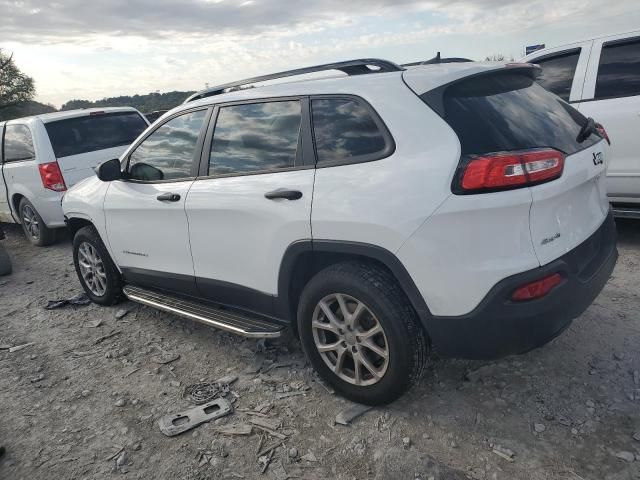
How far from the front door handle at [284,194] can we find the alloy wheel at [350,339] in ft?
1.90

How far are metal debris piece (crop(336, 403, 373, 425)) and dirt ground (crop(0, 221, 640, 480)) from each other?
0.12ft

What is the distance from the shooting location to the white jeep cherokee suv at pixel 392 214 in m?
2.40

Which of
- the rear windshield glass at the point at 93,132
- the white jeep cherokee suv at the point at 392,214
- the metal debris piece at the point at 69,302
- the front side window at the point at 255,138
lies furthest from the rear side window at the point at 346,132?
the rear windshield glass at the point at 93,132

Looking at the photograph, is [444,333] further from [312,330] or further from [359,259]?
[312,330]

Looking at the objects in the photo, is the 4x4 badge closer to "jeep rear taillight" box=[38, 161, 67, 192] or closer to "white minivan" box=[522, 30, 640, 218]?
"white minivan" box=[522, 30, 640, 218]

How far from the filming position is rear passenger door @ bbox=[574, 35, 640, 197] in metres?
4.93

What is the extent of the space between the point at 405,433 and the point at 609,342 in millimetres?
1583

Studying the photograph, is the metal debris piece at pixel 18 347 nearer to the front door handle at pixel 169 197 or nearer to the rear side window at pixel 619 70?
the front door handle at pixel 169 197

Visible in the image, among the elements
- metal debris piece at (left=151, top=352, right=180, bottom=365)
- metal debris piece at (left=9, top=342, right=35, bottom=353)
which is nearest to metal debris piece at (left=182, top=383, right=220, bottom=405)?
metal debris piece at (left=151, top=352, right=180, bottom=365)

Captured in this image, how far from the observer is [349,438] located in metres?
2.77

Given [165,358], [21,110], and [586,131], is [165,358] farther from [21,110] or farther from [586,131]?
[21,110]

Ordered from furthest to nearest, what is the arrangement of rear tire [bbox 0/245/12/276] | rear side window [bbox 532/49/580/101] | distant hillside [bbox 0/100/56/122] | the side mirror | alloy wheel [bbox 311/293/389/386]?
1. distant hillside [bbox 0/100/56/122]
2. rear tire [bbox 0/245/12/276]
3. rear side window [bbox 532/49/580/101]
4. the side mirror
5. alloy wheel [bbox 311/293/389/386]

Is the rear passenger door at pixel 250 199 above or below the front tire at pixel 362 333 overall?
above

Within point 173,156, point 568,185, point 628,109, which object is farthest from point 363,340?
point 628,109
